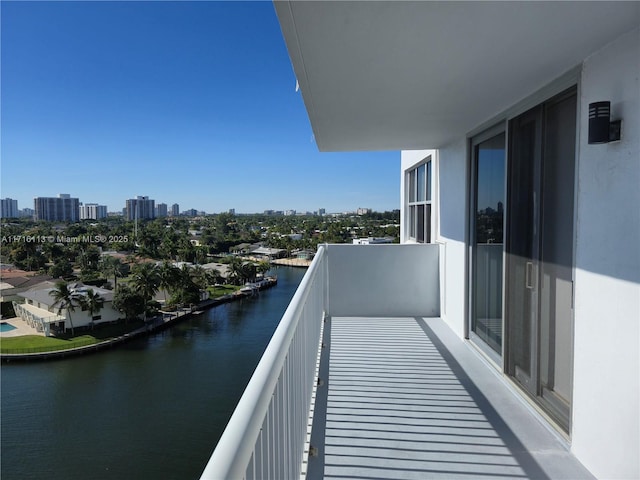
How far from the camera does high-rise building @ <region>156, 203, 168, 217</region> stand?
94.0 meters

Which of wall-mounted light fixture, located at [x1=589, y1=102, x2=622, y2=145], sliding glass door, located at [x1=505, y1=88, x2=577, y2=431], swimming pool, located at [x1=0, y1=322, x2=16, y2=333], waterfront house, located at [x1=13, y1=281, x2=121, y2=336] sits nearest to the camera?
wall-mounted light fixture, located at [x1=589, y1=102, x2=622, y2=145]

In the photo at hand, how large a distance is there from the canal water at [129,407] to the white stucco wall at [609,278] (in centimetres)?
1800

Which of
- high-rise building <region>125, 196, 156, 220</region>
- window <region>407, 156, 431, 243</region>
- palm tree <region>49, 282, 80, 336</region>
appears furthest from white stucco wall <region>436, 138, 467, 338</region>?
high-rise building <region>125, 196, 156, 220</region>

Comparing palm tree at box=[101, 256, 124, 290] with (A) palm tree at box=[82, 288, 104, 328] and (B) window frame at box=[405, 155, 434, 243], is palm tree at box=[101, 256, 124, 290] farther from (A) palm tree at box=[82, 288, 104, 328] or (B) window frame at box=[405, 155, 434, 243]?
(B) window frame at box=[405, 155, 434, 243]

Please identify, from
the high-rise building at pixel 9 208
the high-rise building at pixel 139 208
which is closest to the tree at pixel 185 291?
the high-rise building at pixel 139 208

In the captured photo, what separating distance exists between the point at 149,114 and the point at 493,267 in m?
63.9

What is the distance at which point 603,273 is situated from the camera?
1812mm

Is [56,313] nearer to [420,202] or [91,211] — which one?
[420,202]

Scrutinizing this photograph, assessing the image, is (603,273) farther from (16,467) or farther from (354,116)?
(16,467)

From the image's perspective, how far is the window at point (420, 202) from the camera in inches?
225

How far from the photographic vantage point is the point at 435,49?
1.87m

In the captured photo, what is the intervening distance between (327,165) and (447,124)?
53.2 metres

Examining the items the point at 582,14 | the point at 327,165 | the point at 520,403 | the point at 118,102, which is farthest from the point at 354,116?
the point at 118,102

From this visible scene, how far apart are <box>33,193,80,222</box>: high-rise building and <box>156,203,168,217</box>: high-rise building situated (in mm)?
23320
